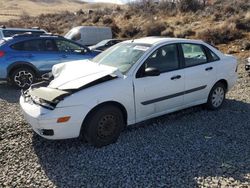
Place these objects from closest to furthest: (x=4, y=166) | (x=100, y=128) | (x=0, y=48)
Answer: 1. (x=4, y=166)
2. (x=100, y=128)
3. (x=0, y=48)

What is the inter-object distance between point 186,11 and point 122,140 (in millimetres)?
26401

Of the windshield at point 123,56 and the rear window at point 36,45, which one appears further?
the rear window at point 36,45

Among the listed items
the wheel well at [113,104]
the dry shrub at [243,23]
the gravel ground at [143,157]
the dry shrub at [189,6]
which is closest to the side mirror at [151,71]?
the wheel well at [113,104]

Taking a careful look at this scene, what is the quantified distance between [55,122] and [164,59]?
2.39 metres

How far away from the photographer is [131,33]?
26781mm

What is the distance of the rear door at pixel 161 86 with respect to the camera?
557 cm

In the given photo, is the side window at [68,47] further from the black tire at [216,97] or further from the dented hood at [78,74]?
the black tire at [216,97]

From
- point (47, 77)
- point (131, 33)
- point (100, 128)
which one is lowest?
point (131, 33)

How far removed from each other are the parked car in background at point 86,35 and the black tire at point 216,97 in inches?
438

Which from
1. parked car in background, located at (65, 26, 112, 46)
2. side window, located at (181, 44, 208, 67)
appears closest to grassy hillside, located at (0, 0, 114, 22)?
parked car in background, located at (65, 26, 112, 46)

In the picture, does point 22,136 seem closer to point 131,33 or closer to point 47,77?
point 47,77

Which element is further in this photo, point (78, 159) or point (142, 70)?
point (142, 70)

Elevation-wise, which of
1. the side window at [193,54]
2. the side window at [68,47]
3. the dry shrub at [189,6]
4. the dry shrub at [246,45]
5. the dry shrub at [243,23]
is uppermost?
the side window at [193,54]

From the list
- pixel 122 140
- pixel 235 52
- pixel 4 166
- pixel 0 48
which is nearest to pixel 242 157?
pixel 122 140
